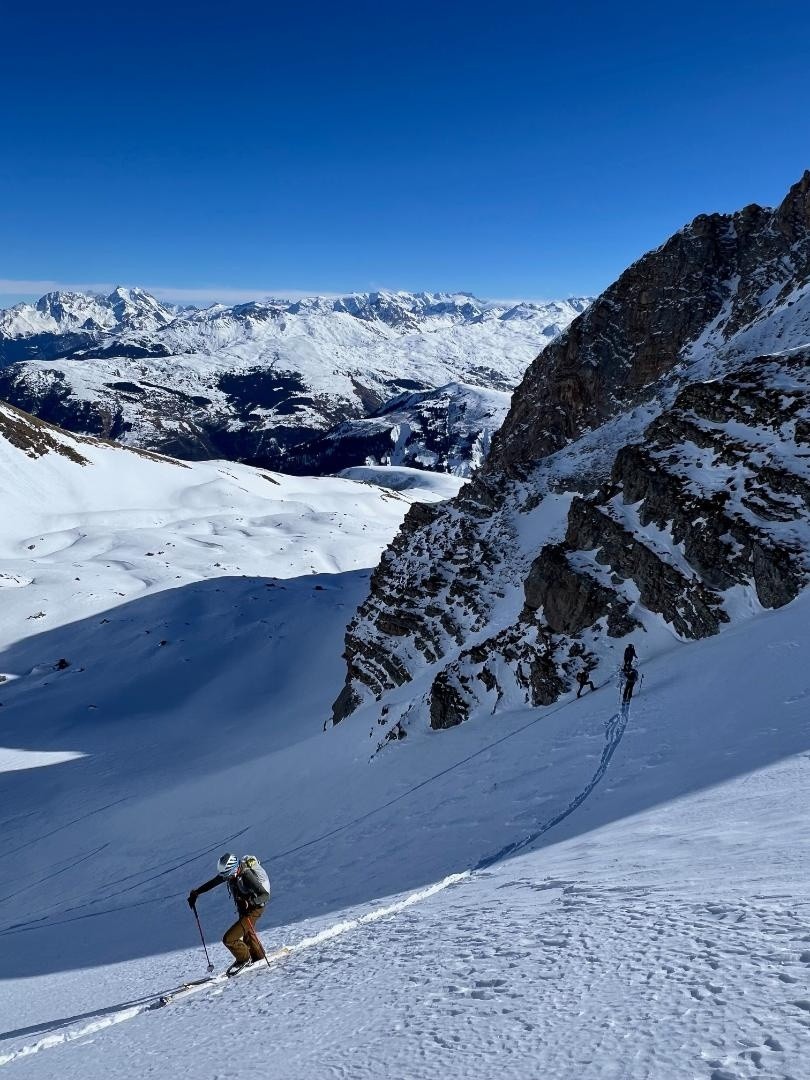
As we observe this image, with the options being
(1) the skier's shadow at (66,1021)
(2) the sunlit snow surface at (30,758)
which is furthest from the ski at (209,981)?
(2) the sunlit snow surface at (30,758)

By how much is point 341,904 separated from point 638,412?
34787 millimetres

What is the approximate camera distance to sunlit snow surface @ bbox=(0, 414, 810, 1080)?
5.33m

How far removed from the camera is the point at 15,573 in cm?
6594

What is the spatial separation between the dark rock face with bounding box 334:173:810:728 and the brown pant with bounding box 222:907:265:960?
15785mm

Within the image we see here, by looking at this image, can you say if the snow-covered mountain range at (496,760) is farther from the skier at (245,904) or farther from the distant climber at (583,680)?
the skier at (245,904)

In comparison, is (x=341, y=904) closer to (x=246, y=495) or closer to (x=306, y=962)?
(x=306, y=962)

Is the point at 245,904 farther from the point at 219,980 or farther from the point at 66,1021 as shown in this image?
the point at 66,1021

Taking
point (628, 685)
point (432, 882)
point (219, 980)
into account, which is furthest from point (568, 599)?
point (219, 980)

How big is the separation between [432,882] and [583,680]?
12.2 meters

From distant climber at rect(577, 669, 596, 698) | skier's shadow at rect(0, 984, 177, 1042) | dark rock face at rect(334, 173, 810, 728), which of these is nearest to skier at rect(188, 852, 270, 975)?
skier's shadow at rect(0, 984, 177, 1042)

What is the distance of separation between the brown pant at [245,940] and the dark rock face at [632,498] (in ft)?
51.8

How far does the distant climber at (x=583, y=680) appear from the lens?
23.2 meters

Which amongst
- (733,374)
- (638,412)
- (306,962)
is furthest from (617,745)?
(638,412)

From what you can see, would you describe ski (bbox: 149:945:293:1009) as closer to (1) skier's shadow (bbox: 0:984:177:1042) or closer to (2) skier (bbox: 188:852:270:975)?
(2) skier (bbox: 188:852:270:975)
